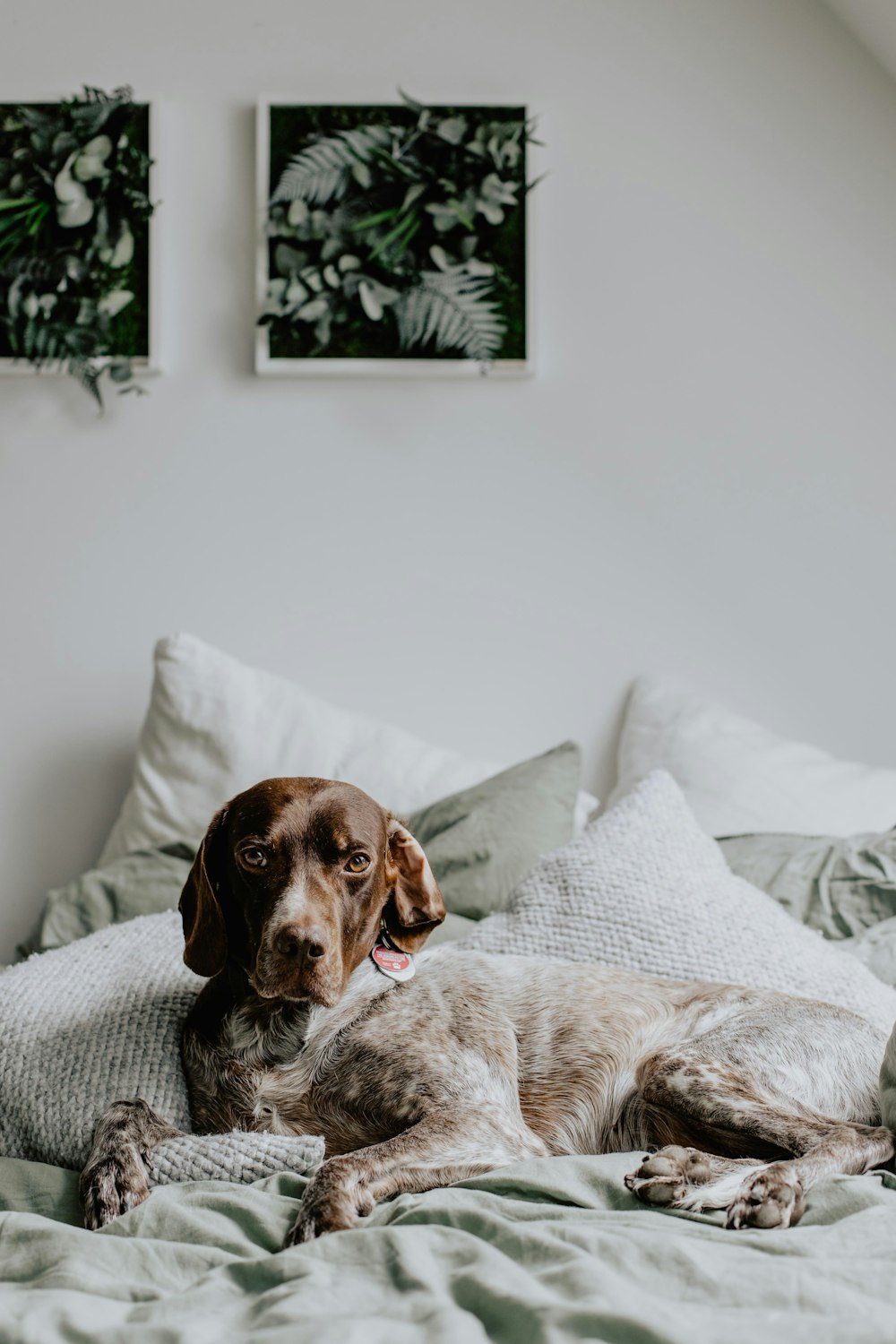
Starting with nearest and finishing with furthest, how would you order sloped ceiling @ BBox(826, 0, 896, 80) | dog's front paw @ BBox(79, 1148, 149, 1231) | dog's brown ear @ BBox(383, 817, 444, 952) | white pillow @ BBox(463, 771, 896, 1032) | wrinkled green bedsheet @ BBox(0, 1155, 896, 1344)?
wrinkled green bedsheet @ BBox(0, 1155, 896, 1344) < dog's front paw @ BBox(79, 1148, 149, 1231) < dog's brown ear @ BBox(383, 817, 444, 952) < white pillow @ BBox(463, 771, 896, 1032) < sloped ceiling @ BBox(826, 0, 896, 80)

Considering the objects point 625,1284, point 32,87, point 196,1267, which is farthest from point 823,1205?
point 32,87

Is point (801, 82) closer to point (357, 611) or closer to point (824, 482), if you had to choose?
point (824, 482)

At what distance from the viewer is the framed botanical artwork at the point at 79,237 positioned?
2867mm

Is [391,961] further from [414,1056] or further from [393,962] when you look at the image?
[414,1056]

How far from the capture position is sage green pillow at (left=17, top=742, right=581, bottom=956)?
226 cm

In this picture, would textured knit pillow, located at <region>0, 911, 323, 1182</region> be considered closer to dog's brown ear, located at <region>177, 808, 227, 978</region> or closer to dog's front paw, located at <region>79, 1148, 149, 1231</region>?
dog's front paw, located at <region>79, 1148, 149, 1231</region>

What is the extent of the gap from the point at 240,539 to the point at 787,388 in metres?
1.45

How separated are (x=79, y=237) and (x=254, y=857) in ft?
6.89

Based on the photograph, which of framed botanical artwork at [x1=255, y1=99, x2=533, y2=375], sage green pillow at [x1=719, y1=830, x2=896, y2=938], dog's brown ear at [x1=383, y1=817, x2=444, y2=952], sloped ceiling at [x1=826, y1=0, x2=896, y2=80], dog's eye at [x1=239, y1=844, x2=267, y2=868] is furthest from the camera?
framed botanical artwork at [x1=255, y1=99, x2=533, y2=375]

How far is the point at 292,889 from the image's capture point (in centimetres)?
138

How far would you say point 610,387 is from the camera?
2953 millimetres

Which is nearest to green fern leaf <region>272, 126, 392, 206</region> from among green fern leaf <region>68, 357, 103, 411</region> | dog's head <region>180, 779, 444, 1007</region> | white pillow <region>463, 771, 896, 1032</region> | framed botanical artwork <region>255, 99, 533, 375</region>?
framed botanical artwork <region>255, 99, 533, 375</region>

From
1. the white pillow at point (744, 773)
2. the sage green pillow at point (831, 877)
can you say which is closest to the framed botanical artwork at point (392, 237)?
the white pillow at point (744, 773)

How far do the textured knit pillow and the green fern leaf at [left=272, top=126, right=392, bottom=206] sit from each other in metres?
1.99
